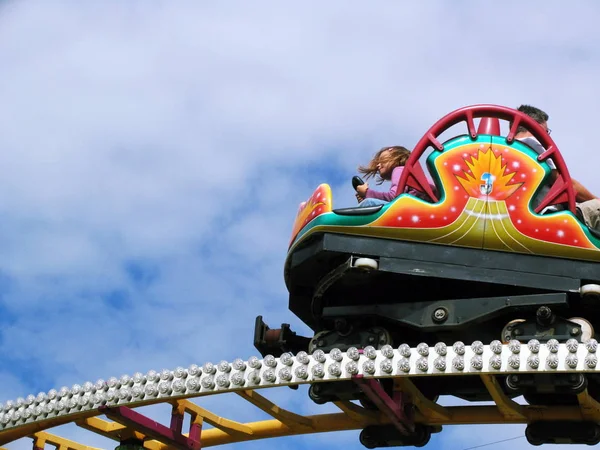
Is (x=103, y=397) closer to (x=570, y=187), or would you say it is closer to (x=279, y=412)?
(x=279, y=412)

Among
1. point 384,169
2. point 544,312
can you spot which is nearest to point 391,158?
point 384,169

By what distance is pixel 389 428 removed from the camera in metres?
17.1

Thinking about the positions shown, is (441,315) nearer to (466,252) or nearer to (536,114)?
(466,252)

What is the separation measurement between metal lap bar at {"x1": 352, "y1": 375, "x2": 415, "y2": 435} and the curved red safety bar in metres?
2.25

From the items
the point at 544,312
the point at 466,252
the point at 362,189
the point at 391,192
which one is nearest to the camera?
the point at 544,312

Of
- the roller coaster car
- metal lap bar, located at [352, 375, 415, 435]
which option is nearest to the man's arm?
the roller coaster car

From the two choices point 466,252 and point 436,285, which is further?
point 436,285

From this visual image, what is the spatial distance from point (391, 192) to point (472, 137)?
122 centimetres

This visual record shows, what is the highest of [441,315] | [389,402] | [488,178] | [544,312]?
[488,178]

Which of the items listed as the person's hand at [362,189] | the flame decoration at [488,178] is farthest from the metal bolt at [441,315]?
the person's hand at [362,189]

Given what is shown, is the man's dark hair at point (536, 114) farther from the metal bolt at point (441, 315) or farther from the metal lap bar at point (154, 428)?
the metal lap bar at point (154, 428)

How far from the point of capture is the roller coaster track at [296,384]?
14.7 metres

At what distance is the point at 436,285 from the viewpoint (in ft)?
53.3

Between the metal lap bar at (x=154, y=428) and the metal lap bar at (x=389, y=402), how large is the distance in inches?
97.4
